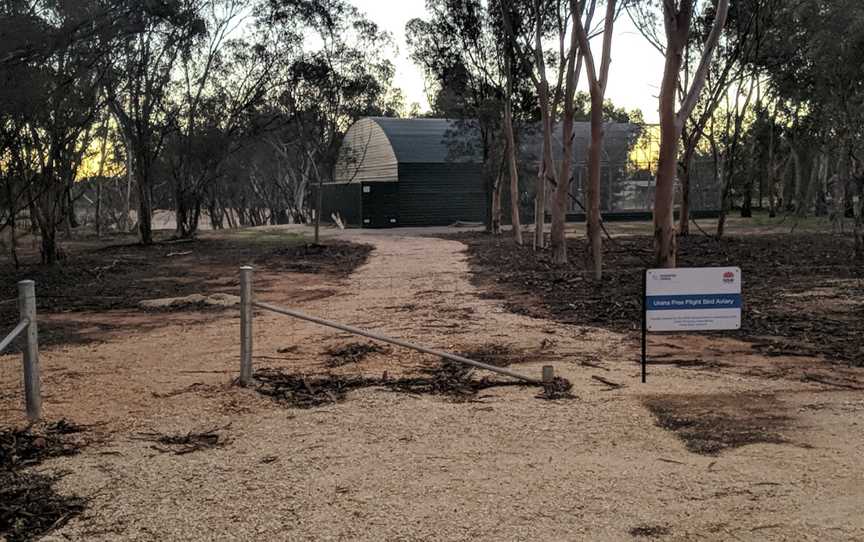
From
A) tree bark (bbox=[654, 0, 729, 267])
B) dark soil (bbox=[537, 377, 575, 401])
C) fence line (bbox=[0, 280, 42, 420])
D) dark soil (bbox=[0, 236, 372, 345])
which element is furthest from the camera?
dark soil (bbox=[0, 236, 372, 345])

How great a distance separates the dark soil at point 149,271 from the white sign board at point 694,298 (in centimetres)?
796

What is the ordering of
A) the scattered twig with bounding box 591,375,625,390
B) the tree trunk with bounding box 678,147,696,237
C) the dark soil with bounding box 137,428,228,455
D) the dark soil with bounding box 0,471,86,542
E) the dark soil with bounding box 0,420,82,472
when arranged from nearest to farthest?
the dark soil with bounding box 0,471,86,542, the dark soil with bounding box 0,420,82,472, the dark soil with bounding box 137,428,228,455, the scattered twig with bounding box 591,375,625,390, the tree trunk with bounding box 678,147,696,237

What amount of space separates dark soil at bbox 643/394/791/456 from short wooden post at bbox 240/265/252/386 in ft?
12.0

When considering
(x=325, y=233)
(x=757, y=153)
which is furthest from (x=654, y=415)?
(x=757, y=153)

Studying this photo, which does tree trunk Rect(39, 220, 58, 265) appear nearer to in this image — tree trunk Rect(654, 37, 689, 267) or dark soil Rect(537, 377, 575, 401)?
tree trunk Rect(654, 37, 689, 267)

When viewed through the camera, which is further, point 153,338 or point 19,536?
point 153,338

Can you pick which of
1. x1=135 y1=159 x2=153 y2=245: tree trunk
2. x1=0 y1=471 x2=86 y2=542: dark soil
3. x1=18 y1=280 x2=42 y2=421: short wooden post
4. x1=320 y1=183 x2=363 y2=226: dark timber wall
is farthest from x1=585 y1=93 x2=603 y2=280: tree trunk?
x1=320 y1=183 x2=363 y2=226: dark timber wall

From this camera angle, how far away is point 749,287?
16297 millimetres

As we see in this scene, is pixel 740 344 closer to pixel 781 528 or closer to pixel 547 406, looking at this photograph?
pixel 547 406

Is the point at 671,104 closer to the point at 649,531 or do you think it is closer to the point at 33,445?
the point at 649,531

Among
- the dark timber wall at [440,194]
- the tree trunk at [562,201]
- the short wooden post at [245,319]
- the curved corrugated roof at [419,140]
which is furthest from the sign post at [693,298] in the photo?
the dark timber wall at [440,194]

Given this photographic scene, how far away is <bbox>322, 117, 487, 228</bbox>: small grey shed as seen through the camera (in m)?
44.2

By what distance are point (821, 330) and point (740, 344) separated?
5.14ft

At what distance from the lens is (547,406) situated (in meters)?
7.38
